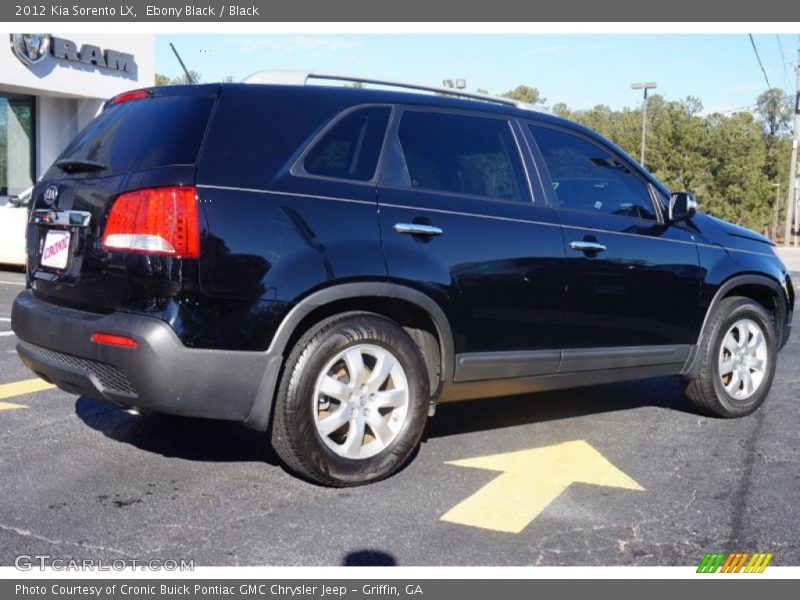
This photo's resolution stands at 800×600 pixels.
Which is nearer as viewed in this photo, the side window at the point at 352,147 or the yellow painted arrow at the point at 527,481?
the yellow painted arrow at the point at 527,481

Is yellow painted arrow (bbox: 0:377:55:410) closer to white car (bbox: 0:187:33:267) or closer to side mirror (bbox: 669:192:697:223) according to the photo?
side mirror (bbox: 669:192:697:223)

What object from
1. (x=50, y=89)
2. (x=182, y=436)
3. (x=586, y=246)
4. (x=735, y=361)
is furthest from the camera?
(x=50, y=89)

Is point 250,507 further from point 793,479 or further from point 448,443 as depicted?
point 793,479

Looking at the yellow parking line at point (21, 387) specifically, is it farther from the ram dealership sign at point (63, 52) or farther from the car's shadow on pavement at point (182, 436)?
the ram dealership sign at point (63, 52)

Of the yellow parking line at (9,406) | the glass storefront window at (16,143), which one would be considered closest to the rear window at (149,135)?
the yellow parking line at (9,406)

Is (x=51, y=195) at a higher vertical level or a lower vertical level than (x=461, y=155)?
lower

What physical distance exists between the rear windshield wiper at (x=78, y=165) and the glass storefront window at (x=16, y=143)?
2031 centimetres

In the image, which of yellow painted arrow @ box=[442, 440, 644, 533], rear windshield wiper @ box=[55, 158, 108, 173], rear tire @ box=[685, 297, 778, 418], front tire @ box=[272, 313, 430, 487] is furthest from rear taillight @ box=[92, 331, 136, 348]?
rear tire @ box=[685, 297, 778, 418]

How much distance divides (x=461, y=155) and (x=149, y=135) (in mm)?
1533

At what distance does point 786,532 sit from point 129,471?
2.93m

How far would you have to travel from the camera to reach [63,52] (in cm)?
2239

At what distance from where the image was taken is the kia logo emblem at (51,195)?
4320 millimetres

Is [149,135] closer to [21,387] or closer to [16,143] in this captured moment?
[21,387]

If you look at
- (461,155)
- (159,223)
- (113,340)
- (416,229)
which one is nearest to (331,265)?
(416,229)
